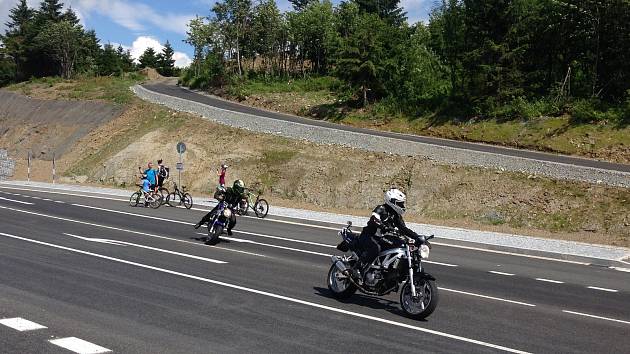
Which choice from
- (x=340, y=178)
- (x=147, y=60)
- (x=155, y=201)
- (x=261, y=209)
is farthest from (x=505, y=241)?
(x=147, y=60)

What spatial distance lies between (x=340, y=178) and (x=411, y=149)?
434cm

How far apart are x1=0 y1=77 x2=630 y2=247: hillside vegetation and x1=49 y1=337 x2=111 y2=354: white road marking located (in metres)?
19.6

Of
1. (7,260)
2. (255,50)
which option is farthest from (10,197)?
(255,50)

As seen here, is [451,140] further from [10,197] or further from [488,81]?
[10,197]

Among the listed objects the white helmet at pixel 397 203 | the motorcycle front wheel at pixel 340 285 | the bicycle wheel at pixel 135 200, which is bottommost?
the motorcycle front wheel at pixel 340 285

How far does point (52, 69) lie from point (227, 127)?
6629 centimetres

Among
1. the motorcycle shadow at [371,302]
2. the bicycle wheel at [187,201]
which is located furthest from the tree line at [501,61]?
the motorcycle shadow at [371,302]

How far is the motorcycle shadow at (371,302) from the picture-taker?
9.12 m

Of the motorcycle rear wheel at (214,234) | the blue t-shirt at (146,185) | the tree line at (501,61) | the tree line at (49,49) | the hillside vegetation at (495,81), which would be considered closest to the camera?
the motorcycle rear wheel at (214,234)

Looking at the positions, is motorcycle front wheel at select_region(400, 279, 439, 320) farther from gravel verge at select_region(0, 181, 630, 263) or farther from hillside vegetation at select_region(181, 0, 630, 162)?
A: hillside vegetation at select_region(181, 0, 630, 162)

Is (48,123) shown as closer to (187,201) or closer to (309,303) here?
(187,201)

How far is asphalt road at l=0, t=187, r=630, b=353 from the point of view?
23.3ft

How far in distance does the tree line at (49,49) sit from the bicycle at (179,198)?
222 feet

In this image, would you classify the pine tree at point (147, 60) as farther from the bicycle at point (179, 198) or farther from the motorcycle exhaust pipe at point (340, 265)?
the motorcycle exhaust pipe at point (340, 265)
